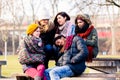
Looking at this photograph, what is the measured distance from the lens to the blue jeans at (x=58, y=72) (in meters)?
6.01

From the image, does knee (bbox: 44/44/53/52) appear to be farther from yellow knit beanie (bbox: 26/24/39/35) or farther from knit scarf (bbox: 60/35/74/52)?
yellow knit beanie (bbox: 26/24/39/35)

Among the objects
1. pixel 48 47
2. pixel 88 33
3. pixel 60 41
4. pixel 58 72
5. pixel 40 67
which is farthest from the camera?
pixel 88 33

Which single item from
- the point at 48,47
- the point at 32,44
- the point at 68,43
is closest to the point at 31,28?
the point at 32,44

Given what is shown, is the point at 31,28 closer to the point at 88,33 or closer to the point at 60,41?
the point at 60,41

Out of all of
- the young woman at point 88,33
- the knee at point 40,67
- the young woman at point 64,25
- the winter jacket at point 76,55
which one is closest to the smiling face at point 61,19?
the young woman at point 64,25

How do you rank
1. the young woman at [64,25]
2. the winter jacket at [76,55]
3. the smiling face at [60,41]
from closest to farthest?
the winter jacket at [76,55], the smiling face at [60,41], the young woman at [64,25]

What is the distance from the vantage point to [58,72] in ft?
19.9

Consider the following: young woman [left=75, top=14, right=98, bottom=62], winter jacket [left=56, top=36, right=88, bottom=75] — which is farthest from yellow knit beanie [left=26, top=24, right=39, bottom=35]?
young woman [left=75, top=14, right=98, bottom=62]

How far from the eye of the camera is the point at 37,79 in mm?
6012

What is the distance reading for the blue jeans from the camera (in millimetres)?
6012

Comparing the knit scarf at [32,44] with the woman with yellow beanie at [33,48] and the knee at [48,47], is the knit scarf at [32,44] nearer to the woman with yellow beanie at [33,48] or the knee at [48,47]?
the woman with yellow beanie at [33,48]

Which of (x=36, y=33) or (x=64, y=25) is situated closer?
(x=36, y=33)

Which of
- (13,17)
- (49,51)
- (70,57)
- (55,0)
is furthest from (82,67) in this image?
(13,17)

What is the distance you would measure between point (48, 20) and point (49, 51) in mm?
516
